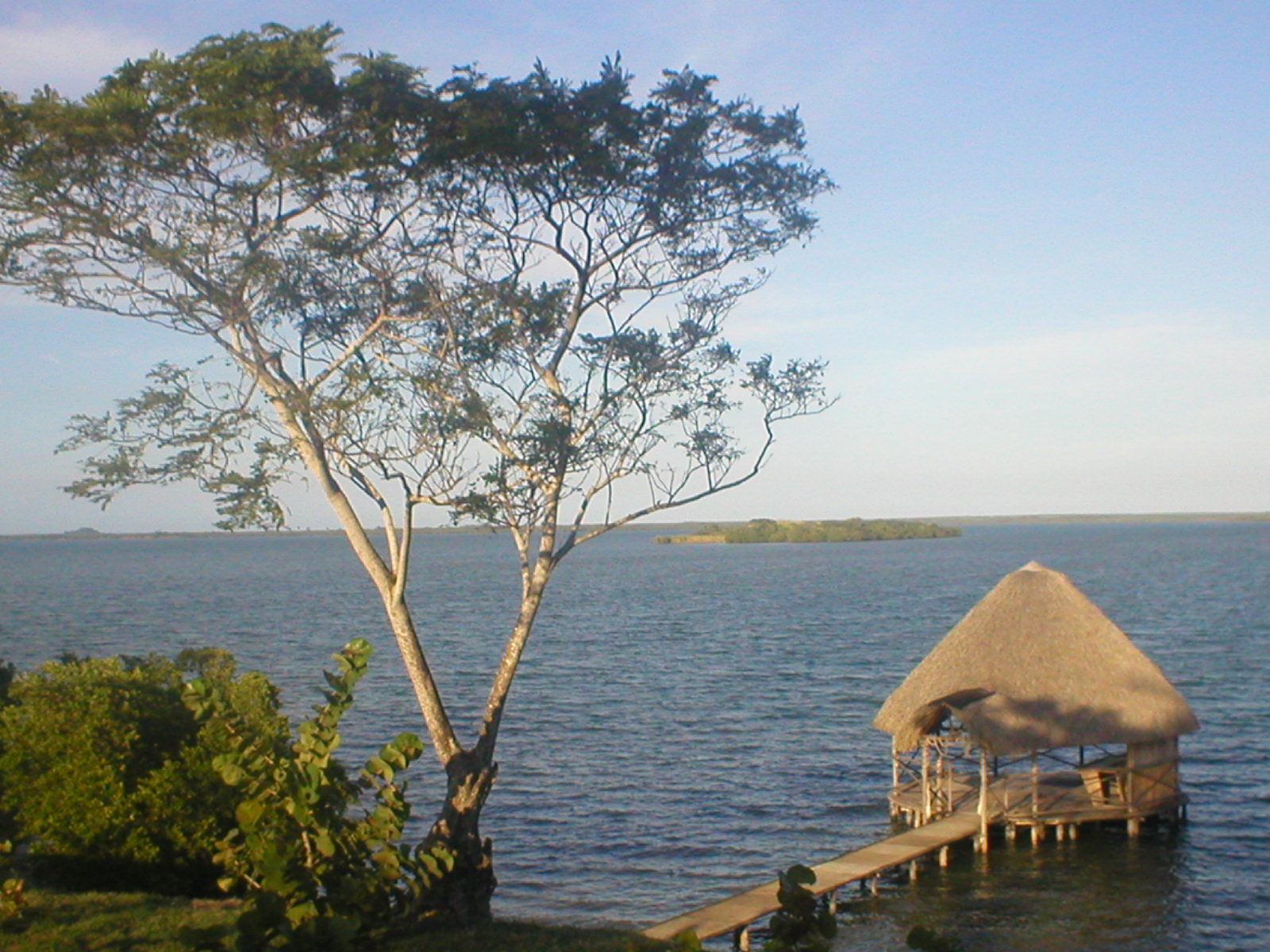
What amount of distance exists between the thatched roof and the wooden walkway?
1.50m

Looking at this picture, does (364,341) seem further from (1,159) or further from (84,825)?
(84,825)

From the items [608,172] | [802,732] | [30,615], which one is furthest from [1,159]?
[30,615]

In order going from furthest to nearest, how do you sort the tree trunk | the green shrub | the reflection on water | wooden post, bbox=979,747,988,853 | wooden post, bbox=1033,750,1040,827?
wooden post, bbox=1033,750,1040,827
wooden post, bbox=979,747,988,853
the reflection on water
the green shrub
the tree trunk

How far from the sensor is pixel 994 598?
23.1 metres

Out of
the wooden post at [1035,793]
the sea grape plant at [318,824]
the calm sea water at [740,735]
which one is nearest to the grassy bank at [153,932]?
the sea grape plant at [318,824]

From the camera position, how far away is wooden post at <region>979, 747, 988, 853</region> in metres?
19.8

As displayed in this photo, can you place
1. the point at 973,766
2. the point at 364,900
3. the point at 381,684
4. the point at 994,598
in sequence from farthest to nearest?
the point at 381,684, the point at 973,766, the point at 994,598, the point at 364,900

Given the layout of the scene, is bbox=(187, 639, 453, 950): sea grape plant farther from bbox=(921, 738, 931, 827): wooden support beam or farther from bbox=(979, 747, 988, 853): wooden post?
bbox=(921, 738, 931, 827): wooden support beam

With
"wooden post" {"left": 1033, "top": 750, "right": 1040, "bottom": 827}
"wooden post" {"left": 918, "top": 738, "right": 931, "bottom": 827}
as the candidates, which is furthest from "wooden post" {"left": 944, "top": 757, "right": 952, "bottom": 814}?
"wooden post" {"left": 1033, "top": 750, "right": 1040, "bottom": 827}

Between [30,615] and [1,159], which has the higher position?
[1,159]

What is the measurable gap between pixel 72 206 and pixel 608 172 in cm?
556

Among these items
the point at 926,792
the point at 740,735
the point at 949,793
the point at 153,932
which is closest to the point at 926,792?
the point at 926,792

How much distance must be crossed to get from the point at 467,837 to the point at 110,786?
12.5 ft

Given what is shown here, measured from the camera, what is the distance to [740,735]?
29594 mm
